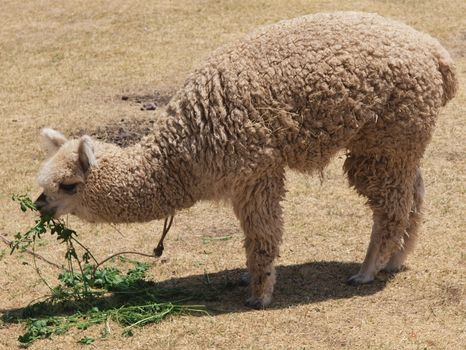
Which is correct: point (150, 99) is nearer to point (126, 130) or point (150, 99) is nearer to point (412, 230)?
point (126, 130)

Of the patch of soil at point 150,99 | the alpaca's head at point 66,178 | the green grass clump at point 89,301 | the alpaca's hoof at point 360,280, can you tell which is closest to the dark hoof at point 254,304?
the green grass clump at point 89,301

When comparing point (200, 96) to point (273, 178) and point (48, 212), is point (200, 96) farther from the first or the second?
point (48, 212)

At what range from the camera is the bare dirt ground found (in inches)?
219

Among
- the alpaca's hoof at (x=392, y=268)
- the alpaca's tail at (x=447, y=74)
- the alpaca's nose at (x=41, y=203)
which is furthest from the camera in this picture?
the alpaca's hoof at (x=392, y=268)

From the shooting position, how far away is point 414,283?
6.35 metres

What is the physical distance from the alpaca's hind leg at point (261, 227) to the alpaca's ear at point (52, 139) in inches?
54.4

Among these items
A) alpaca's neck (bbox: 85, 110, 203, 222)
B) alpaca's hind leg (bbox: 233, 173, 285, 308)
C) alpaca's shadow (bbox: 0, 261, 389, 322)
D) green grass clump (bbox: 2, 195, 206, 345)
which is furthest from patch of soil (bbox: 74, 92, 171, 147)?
alpaca's hind leg (bbox: 233, 173, 285, 308)

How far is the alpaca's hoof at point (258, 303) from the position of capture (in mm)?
5988

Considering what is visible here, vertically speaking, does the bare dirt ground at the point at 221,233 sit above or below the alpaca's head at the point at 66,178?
below

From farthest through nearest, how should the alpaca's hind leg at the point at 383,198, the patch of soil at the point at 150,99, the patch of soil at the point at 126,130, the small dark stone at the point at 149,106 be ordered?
the patch of soil at the point at 150,99 < the small dark stone at the point at 149,106 < the patch of soil at the point at 126,130 < the alpaca's hind leg at the point at 383,198

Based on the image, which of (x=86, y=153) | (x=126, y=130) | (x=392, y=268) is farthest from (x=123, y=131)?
(x=392, y=268)

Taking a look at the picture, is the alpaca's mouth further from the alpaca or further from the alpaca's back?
the alpaca's back

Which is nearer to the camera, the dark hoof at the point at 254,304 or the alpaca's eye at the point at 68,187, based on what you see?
the alpaca's eye at the point at 68,187

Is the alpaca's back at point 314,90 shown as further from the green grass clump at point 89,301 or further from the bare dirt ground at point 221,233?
the green grass clump at point 89,301
